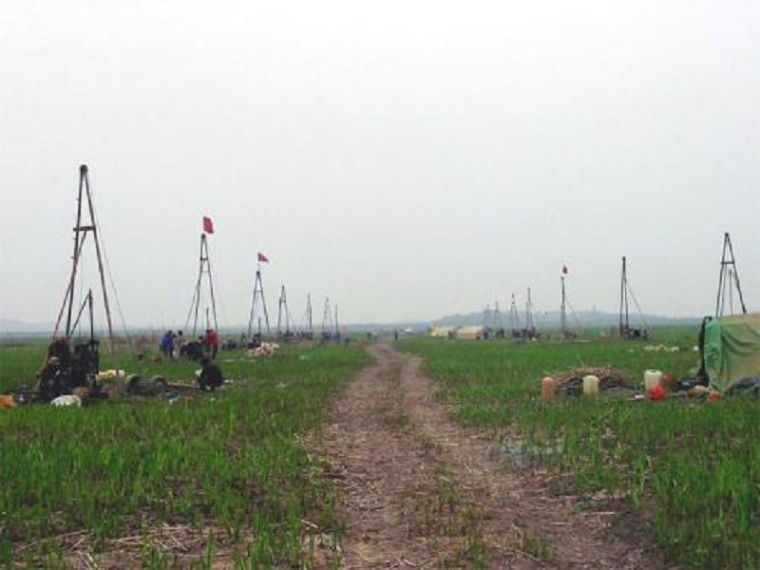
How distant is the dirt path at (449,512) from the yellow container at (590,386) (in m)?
5.23

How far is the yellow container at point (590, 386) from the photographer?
16672 millimetres

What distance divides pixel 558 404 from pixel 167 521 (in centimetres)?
986

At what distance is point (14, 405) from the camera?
51.1 feet

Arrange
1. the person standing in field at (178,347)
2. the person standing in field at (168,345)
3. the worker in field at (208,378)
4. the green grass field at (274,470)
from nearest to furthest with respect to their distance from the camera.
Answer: the green grass field at (274,470)
the worker in field at (208,378)
the person standing in field at (178,347)
the person standing in field at (168,345)

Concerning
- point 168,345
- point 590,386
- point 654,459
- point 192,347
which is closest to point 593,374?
point 590,386

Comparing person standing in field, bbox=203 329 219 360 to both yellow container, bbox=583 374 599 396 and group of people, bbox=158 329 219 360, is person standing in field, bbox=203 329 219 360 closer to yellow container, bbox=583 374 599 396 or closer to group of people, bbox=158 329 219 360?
group of people, bbox=158 329 219 360

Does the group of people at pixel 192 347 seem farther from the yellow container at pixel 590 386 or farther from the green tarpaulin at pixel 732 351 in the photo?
the green tarpaulin at pixel 732 351

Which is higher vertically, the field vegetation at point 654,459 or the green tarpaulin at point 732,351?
the green tarpaulin at point 732,351

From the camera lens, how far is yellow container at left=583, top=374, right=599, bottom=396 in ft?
54.7

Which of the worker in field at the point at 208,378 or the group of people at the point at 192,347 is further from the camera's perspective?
the group of people at the point at 192,347

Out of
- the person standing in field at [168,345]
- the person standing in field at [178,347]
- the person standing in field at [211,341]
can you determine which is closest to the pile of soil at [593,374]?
Result: the person standing in field at [211,341]

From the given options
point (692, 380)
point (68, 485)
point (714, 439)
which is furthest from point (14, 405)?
point (692, 380)

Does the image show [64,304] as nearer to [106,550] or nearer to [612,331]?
[106,550]

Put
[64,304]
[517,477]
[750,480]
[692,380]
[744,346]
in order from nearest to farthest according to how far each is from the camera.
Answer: [750,480], [517,477], [744,346], [692,380], [64,304]
